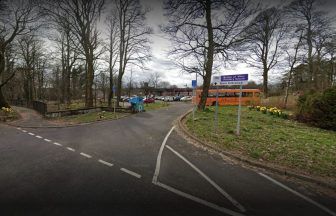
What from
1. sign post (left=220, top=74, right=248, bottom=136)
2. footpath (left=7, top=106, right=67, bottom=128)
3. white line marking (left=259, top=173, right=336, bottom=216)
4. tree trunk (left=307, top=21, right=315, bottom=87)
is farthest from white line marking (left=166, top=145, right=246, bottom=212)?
tree trunk (left=307, top=21, right=315, bottom=87)

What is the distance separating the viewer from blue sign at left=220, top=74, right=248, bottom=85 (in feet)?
29.7

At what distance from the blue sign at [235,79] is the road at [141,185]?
3.45 meters

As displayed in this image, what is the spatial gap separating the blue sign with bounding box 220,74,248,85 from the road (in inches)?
136

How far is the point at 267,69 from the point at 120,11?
21.9 metres

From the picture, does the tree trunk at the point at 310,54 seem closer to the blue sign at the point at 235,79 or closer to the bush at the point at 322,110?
the bush at the point at 322,110

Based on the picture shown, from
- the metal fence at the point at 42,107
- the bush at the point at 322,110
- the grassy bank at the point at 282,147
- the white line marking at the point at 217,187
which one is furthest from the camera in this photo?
the metal fence at the point at 42,107

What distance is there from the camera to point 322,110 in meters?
12.9

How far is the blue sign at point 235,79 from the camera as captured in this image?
9.04 m

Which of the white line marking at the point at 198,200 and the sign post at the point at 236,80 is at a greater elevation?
the sign post at the point at 236,80

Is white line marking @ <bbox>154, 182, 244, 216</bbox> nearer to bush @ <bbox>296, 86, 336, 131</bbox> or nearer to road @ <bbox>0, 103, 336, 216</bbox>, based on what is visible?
road @ <bbox>0, 103, 336, 216</bbox>

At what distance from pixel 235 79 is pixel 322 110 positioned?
24.3 ft

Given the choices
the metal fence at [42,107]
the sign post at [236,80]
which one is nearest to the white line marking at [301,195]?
the sign post at [236,80]

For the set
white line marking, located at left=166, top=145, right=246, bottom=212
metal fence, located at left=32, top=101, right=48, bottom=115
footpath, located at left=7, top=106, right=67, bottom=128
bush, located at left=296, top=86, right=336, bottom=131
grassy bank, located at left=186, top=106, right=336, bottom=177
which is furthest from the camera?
metal fence, located at left=32, top=101, right=48, bottom=115

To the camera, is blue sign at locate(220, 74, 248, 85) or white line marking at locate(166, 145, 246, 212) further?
blue sign at locate(220, 74, 248, 85)
